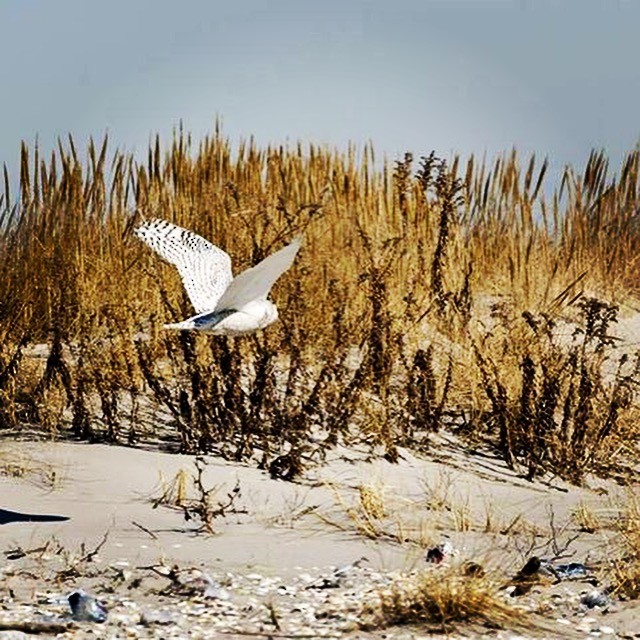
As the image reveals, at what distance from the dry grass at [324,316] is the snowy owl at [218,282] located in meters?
0.64

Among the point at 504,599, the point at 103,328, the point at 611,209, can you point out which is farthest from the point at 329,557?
the point at 611,209

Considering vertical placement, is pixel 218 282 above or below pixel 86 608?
above

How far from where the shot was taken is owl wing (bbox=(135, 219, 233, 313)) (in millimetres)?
5227

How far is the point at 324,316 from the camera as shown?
7.85 m

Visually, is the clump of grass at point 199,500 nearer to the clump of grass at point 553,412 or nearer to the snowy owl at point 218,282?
the snowy owl at point 218,282

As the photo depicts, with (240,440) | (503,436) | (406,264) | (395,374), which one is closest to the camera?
(240,440)

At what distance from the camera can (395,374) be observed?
→ 741 centimetres

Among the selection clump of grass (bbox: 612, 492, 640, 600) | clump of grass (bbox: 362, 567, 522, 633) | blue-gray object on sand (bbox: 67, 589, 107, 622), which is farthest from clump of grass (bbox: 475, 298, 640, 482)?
blue-gray object on sand (bbox: 67, 589, 107, 622)

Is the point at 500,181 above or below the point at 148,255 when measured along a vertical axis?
above

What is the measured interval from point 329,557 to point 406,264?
4.67 metres

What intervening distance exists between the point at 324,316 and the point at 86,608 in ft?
13.6

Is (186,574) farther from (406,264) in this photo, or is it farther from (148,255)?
(406,264)

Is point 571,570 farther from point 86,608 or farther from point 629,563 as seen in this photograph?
point 86,608

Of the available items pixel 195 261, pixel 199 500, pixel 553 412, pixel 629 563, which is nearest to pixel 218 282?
pixel 195 261
